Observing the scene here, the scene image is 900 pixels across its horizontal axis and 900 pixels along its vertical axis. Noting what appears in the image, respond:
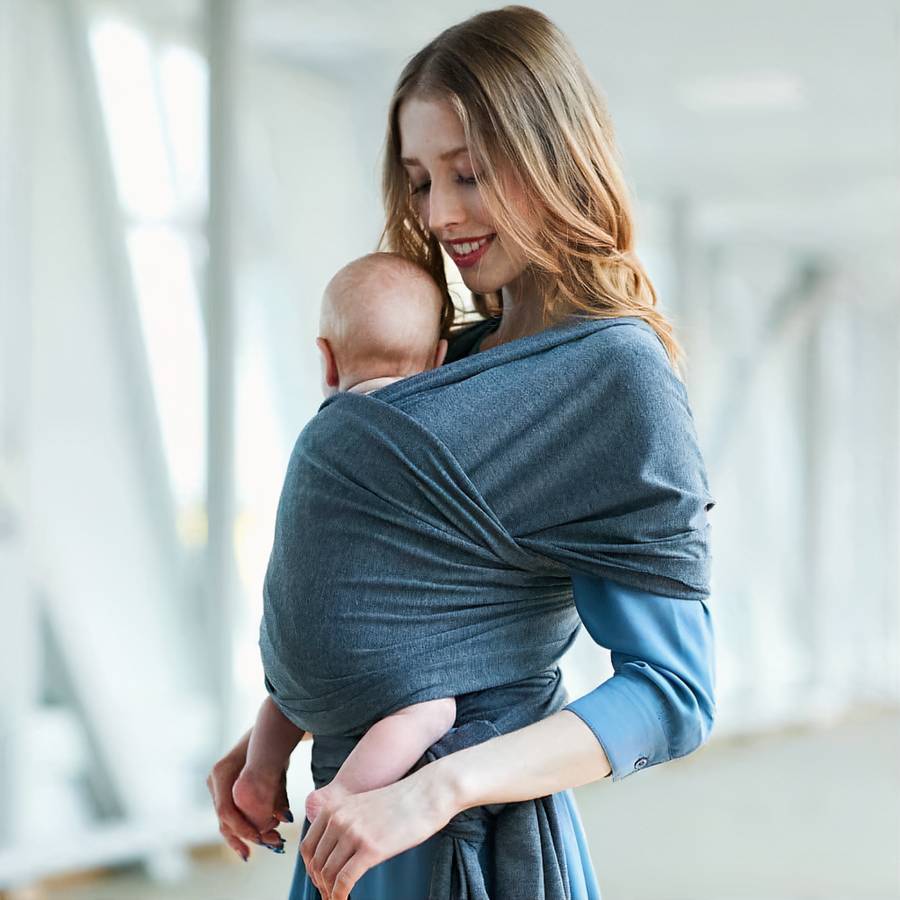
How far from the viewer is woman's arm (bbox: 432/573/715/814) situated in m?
1.14

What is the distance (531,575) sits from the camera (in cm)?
130

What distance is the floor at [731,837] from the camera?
4.48 metres

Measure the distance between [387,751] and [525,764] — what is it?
0.14 m

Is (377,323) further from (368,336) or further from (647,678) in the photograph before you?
(647,678)

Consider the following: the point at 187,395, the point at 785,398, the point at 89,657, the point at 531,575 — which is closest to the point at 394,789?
the point at 531,575

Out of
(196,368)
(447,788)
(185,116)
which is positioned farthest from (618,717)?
(185,116)

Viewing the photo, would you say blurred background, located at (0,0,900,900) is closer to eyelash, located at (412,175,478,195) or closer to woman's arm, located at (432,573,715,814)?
eyelash, located at (412,175,478,195)

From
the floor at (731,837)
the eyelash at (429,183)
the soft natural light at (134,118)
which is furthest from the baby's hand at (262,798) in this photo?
the soft natural light at (134,118)

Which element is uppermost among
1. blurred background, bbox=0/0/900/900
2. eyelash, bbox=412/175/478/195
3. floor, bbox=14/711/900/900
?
eyelash, bbox=412/175/478/195

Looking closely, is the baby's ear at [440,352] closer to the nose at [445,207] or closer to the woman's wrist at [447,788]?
the nose at [445,207]

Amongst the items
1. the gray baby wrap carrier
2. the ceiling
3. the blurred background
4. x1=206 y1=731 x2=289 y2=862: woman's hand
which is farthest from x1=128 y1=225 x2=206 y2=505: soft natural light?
the gray baby wrap carrier

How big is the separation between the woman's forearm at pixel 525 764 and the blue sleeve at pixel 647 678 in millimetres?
14

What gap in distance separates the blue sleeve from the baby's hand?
413mm

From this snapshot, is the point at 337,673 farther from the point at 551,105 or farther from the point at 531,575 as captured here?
the point at 551,105
